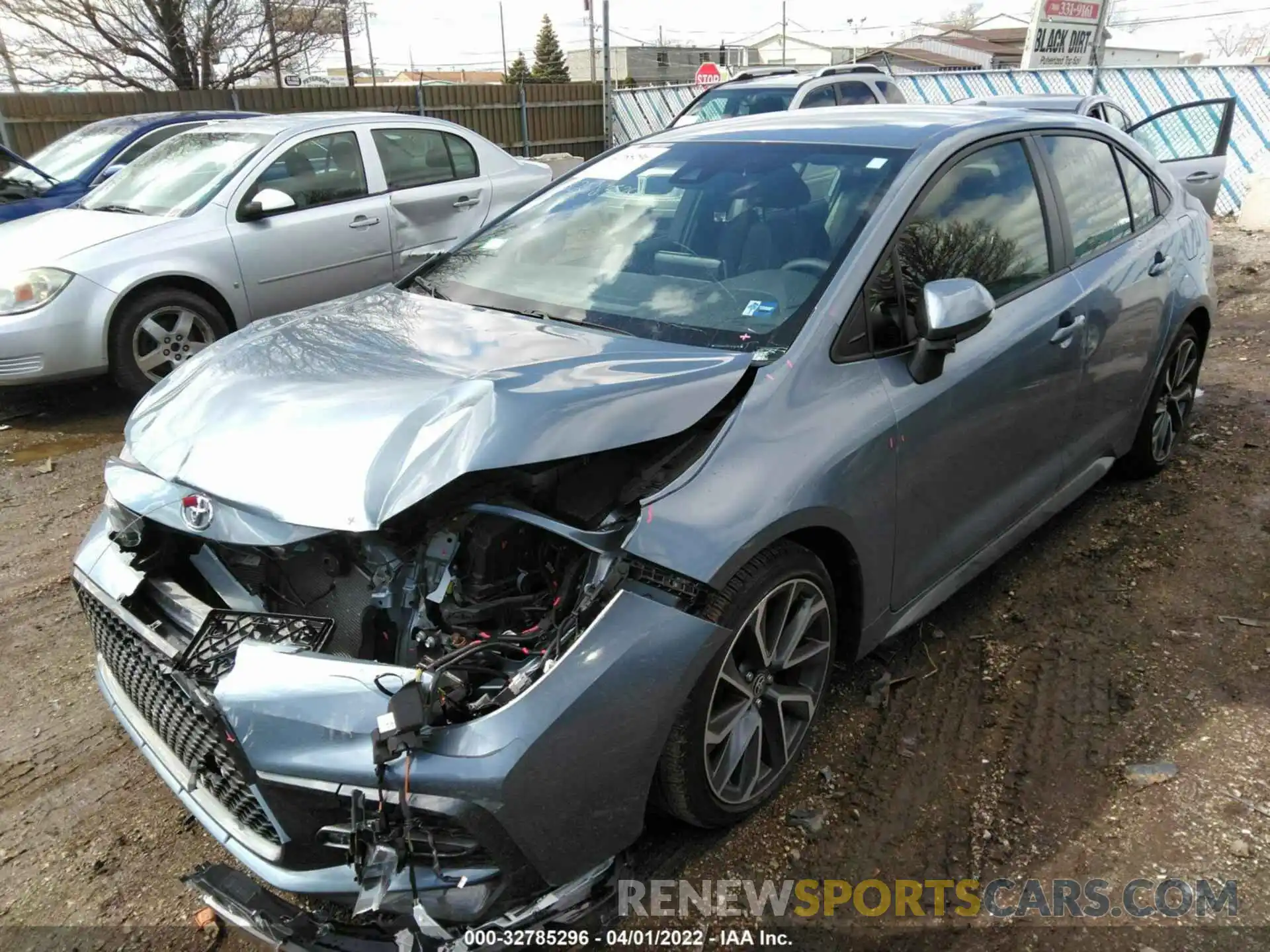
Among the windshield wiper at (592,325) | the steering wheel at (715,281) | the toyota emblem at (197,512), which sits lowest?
the toyota emblem at (197,512)

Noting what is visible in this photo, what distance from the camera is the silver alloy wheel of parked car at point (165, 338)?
5858 millimetres

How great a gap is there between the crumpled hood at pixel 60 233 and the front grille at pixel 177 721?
13.6ft

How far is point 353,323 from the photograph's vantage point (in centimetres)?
303

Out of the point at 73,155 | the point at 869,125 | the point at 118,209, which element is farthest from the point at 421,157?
the point at 869,125

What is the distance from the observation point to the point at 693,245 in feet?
9.83

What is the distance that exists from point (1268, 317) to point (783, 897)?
7372 mm

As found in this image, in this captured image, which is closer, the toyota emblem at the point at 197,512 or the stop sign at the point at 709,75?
the toyota emblem at the point at 197,512

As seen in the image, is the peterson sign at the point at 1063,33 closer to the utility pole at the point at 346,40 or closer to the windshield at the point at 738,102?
the windshield at the point at 738,102

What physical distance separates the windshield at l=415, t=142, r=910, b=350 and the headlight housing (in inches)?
132

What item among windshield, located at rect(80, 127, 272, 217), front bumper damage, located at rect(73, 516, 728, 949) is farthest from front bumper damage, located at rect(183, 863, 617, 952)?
windshield, located at rect(80, 127, 272, 217)

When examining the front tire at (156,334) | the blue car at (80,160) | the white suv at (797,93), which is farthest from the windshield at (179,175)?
the white suv at (797,93)

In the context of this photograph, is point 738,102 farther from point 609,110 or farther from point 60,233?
point 609,110

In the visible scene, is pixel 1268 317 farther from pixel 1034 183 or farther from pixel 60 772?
pixel 60 772

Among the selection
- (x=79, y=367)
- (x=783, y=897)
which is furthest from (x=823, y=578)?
(x=79, y=367)
